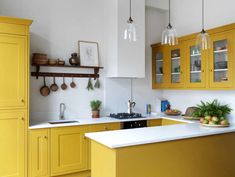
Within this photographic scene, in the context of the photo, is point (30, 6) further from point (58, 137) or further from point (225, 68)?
point (225, 68)

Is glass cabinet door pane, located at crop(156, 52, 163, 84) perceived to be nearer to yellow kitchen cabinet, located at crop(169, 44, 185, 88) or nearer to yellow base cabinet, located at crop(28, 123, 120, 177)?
→ yellow kitchen cabinet, located at crop(169, 44, 185, 88)

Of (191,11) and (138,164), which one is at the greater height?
(191,11)

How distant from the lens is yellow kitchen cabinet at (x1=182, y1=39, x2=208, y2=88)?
368 cm

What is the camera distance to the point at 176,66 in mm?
4281

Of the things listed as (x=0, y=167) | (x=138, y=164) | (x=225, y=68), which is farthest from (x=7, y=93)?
(x=225, y=68)

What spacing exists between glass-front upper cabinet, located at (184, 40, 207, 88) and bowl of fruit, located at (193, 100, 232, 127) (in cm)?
45

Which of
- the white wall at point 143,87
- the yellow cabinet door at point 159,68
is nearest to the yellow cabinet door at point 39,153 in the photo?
the white wall at point 143,87

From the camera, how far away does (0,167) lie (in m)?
2.91

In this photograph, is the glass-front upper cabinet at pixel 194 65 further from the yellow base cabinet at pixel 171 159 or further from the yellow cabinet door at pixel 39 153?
the yellow cabinet door at pixel 39 153

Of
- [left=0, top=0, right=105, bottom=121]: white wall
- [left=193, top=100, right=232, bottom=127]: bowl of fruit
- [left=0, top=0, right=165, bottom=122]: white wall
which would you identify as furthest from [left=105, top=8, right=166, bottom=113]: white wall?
[left=193, top=100, right=232, bottom=127]: bowl of fruit

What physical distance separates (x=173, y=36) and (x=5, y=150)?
2523 mm

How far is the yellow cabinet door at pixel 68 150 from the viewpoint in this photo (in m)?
3.25

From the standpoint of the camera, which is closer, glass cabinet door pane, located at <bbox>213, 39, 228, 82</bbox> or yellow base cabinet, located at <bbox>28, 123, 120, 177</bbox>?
yellow base cabinet, located at <bbox>28, 123, 120, 177</bbox>

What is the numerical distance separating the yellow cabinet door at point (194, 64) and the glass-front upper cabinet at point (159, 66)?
1.74 ft
